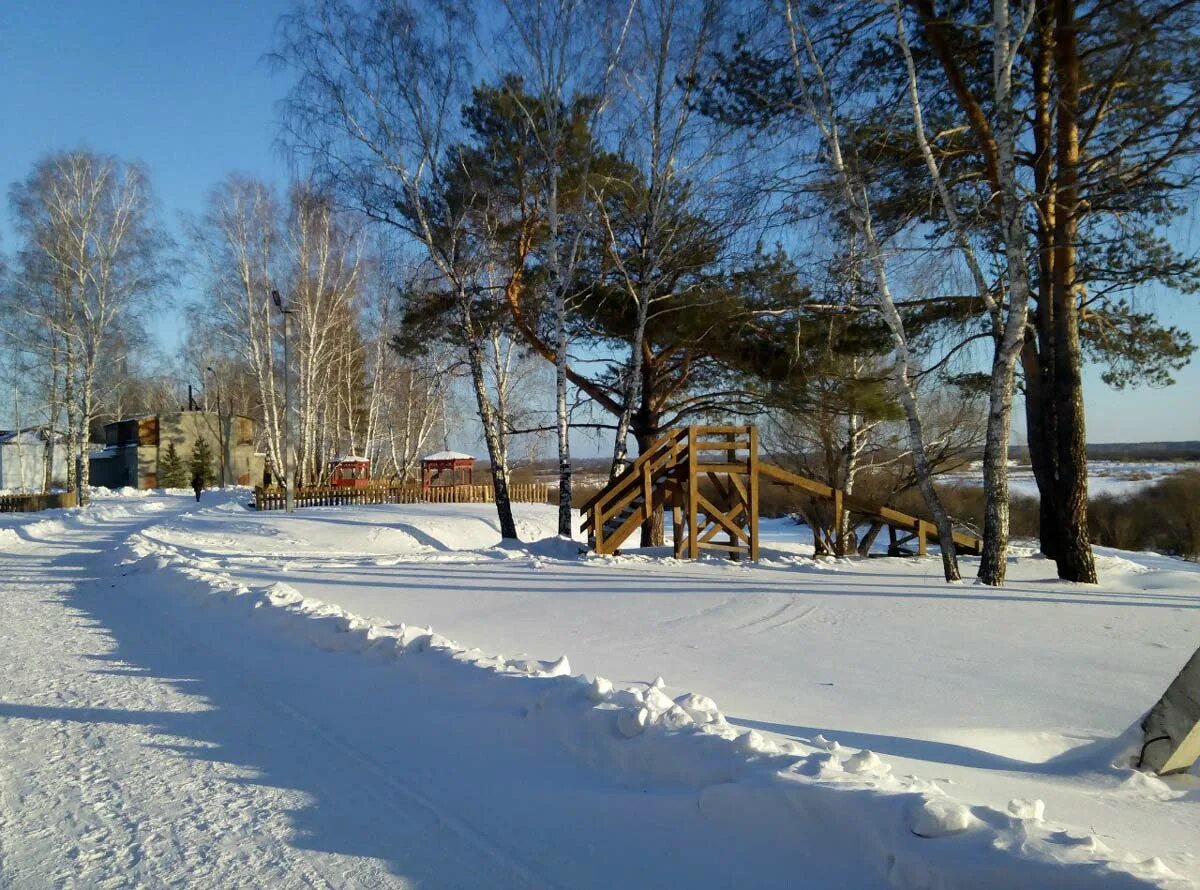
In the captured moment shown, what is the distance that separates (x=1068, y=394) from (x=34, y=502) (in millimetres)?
Answer: 33947

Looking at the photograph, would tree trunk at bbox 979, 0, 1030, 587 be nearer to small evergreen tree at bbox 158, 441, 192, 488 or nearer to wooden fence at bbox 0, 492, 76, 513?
wooden fence at bbox 0, 492, 76, 513

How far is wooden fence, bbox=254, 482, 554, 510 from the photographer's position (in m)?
28.0

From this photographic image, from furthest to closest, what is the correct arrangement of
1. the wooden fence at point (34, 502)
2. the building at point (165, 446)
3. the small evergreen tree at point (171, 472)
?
the building at point (165, 446)
the small evergreen tree at point (171, 472)
the wooden fence at point (34, 502)

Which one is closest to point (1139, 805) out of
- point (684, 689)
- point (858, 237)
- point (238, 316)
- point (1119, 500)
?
point (684, 689)

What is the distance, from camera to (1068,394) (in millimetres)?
12148

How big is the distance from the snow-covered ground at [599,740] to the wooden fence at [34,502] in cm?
2574

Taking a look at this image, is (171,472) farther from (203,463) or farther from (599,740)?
(599,740)

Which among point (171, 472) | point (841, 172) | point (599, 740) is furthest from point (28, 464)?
point (599, 740)

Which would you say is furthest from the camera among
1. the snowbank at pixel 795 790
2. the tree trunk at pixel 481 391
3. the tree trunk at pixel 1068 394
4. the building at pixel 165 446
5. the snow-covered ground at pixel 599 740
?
the building at pixel 165 446

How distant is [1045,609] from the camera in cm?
838

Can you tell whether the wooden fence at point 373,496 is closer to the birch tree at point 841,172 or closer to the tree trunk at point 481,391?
the tree trunk at point 481,391

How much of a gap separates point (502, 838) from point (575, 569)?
8.84m

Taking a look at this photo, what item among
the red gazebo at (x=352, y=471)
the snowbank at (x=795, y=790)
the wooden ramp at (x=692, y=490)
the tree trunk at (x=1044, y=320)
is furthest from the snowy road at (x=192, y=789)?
the red gazebo at (x=352, y=471)

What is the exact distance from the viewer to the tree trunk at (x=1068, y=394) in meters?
11.5
